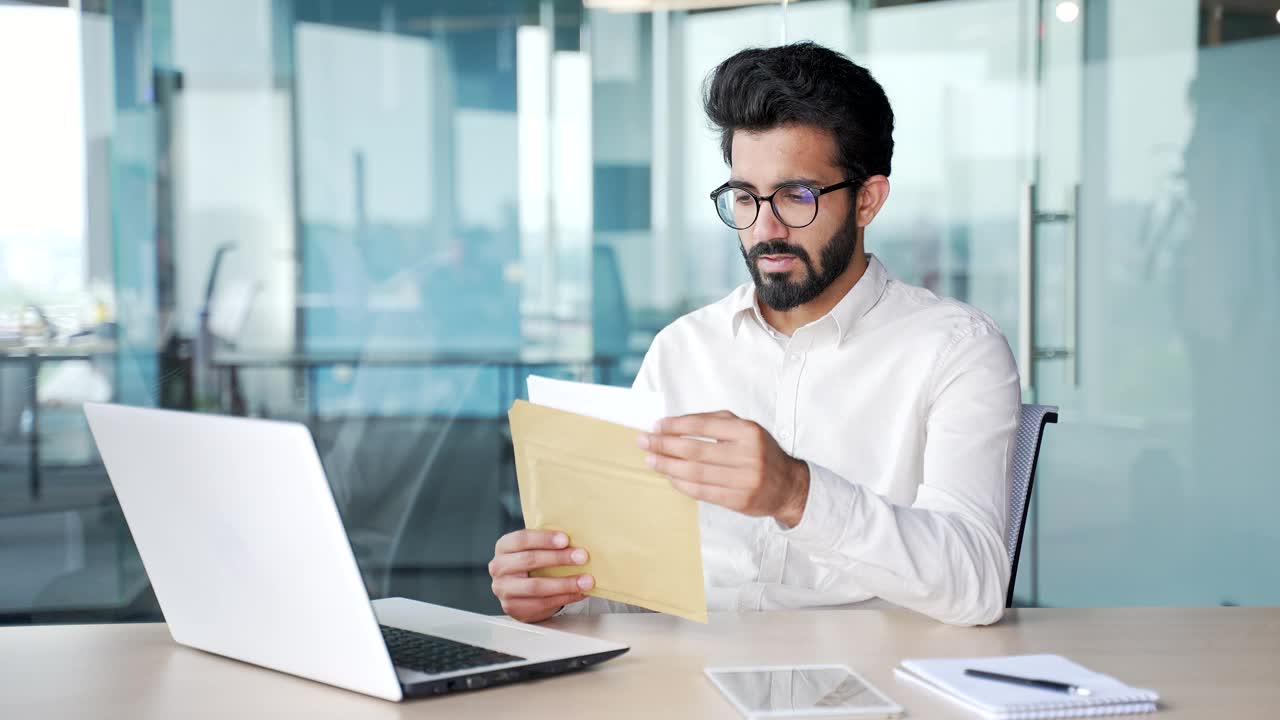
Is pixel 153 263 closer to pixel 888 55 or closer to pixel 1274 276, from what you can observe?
pixel 888 55

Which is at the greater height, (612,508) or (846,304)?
(846,304)

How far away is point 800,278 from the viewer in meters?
1.90

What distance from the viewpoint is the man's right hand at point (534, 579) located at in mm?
1434

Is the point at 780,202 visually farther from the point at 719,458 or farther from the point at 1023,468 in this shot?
the point at 719,458

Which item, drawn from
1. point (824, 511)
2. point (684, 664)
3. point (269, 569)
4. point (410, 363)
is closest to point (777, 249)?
point (824, 511)

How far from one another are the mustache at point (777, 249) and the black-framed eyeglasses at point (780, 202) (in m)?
0.03

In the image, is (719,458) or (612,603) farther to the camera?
(612,603)

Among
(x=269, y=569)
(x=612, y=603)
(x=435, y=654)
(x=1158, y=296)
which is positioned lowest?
(x=612, y=603)

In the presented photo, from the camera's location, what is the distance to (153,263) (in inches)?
136

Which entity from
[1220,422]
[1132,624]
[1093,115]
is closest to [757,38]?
[1093,115]

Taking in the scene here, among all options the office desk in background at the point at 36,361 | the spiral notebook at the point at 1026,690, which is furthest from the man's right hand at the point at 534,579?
the office desk in background at the point at 36,361

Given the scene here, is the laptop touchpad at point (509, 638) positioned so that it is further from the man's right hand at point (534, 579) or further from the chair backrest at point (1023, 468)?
the chair backrest at point (1023, 468)

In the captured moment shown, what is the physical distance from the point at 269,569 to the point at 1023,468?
1.09m

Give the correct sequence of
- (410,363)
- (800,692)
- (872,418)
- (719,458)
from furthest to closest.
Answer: (410,363) → (872,418) → (719,458) → (800,692)
